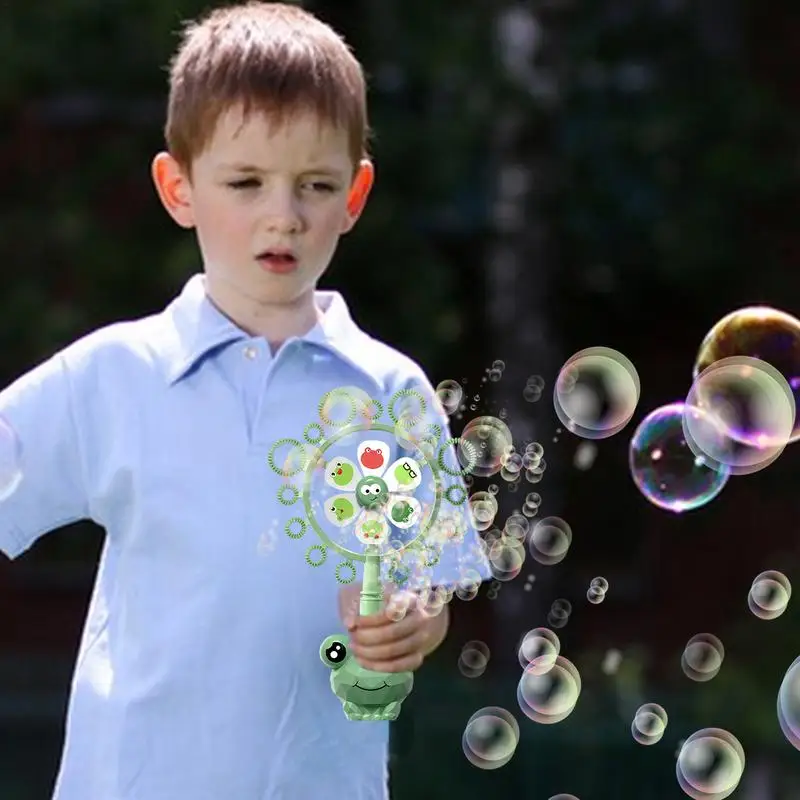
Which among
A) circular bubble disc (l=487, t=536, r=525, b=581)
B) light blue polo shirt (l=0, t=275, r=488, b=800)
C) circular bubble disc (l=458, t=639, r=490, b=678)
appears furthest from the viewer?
circular bubble disc (l=458, t=639, r=490, b=678)

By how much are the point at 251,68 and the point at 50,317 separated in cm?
415

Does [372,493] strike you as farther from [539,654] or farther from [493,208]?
[493,208]

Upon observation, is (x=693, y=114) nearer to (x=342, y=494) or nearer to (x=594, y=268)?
(x=594, y=268)

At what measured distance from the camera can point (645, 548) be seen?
8.52 meters

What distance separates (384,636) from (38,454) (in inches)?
18.7

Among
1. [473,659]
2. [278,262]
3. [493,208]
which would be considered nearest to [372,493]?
[278,262]

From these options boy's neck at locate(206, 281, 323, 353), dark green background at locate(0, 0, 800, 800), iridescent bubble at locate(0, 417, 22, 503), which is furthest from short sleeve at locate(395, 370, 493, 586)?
dark green background at locate(0, 0, 800, 800)

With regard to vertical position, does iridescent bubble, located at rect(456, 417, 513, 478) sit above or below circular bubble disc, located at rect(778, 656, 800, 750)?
above

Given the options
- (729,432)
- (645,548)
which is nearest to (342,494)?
(729,432)

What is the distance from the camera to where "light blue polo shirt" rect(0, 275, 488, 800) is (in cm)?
211

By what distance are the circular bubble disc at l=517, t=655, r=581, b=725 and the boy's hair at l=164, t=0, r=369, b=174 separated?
3.12 feet

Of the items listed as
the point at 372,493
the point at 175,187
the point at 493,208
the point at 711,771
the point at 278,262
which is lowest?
the point at 711,771

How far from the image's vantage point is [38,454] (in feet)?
7.15

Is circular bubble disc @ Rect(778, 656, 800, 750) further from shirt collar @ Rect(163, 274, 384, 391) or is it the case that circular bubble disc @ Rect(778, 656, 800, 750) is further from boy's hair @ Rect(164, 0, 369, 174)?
boy's hair @ Rect(164, 0, 369, 174)
